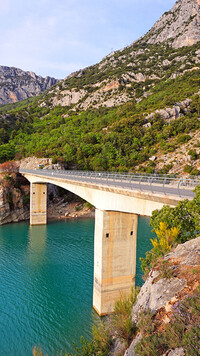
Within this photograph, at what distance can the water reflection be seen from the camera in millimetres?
31953

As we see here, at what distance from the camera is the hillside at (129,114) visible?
6506 cm

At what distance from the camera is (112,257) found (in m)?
20.6

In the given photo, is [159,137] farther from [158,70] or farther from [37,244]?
[158,70]

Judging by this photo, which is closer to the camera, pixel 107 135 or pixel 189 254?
pixel 189 254

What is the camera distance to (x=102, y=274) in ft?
66.1

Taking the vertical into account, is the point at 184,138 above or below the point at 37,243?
above

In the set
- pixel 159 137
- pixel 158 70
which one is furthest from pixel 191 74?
pixel 159 137

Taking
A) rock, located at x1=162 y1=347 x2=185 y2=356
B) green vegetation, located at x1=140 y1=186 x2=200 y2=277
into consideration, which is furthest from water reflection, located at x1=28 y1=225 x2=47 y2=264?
rock, located at x1=162 y1=347 x2=185 y2=356

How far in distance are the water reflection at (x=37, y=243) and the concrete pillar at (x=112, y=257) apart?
13.2 meters

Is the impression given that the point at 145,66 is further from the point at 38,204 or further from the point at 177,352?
the point at 177,352

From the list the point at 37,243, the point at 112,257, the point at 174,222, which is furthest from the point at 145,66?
the point at 174,222

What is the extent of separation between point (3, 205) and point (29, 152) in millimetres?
24830

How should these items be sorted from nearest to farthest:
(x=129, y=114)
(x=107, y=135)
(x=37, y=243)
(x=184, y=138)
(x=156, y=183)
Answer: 1. (x=156, y=183)
2. (x=37, y=243)
3. (x=184, y=138)
4. (x=107, y=135)
5. (x=129, y=114)

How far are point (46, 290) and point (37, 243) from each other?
15460 mm
